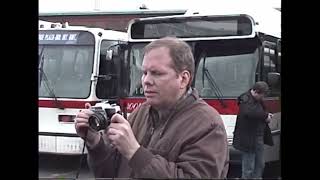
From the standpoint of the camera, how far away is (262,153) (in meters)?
7.42

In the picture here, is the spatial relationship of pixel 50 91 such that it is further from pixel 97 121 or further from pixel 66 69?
pixel 97 121

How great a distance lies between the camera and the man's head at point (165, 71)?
7.55 ft

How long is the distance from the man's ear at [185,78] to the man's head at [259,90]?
16.4 ft

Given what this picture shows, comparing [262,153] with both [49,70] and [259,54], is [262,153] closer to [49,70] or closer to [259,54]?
[259,54]

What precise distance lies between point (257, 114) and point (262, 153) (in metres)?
0.59

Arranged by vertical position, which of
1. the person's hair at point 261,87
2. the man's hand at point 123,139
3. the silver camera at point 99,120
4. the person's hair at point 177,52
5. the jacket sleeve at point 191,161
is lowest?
the jacket sleeve at point 191,161

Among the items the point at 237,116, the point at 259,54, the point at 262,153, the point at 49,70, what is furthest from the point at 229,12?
the point at 49,70

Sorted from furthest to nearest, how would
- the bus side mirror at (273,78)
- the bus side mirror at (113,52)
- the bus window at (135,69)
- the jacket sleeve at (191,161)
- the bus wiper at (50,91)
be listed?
1. the bus wiper at (50,91)
2. the bus side mirror at (113,52)
3. the bus window at (135,69)
4. the bus side mirror at (273,78)
5. the jacket sleeve at (191,161)

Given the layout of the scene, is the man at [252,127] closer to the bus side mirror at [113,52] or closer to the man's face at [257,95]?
the man's face at [257,95]

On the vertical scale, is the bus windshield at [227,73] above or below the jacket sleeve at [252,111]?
above

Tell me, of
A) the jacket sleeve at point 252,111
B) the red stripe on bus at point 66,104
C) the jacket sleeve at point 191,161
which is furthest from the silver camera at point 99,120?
the red stripe on bus at point 66,104

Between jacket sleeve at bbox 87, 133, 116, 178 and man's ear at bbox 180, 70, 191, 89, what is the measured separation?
458 millimetres

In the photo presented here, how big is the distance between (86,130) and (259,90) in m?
5.03
